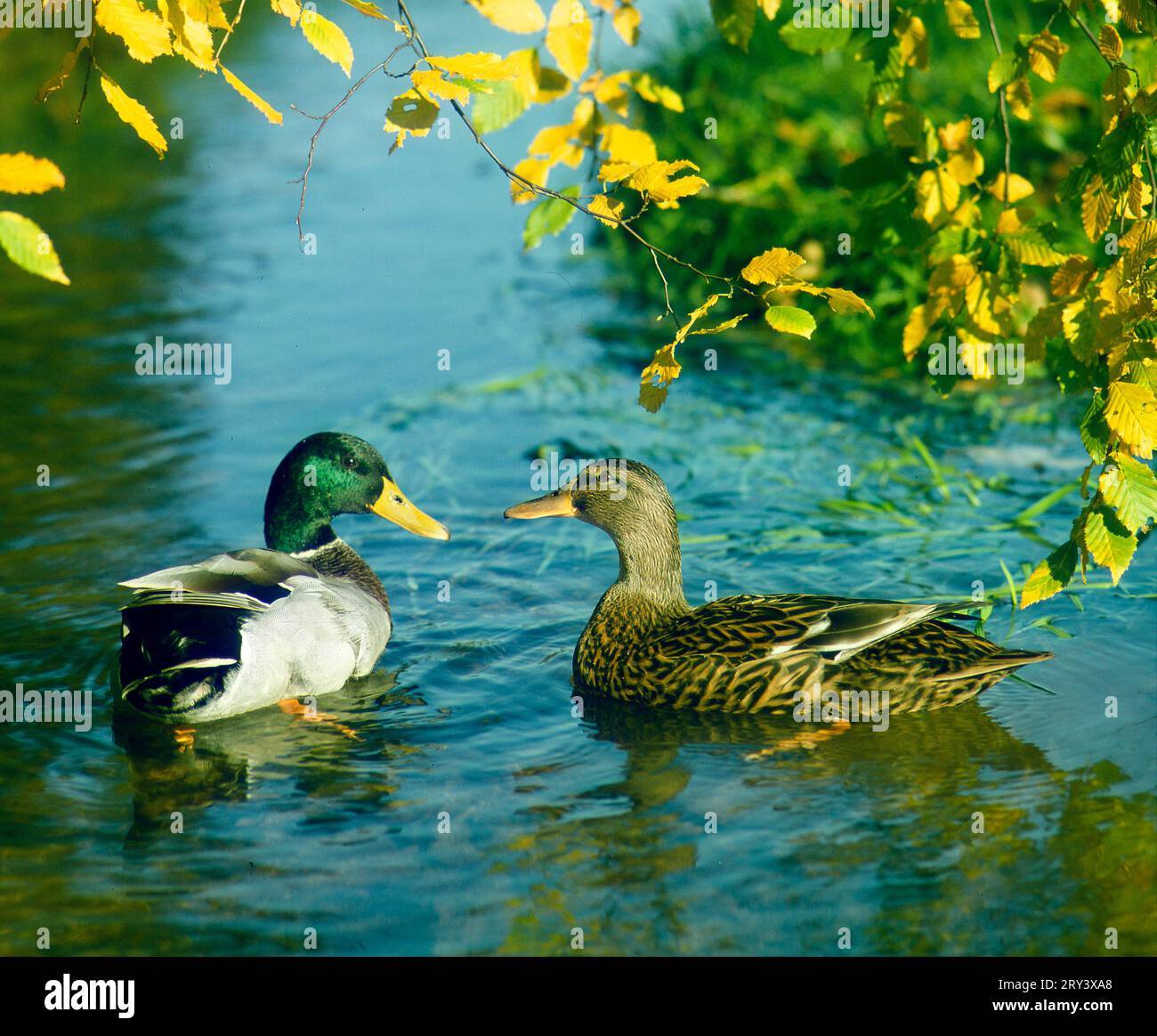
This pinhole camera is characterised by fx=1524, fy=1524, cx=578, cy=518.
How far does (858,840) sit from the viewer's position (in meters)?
4.54

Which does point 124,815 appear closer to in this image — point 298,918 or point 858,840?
point 298,918

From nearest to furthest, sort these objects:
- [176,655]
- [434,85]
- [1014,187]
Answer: [434,85] < [1014,187] < [176,655]

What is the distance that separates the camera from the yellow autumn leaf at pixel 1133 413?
3650 mm

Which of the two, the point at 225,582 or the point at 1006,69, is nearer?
the point at 1006,69

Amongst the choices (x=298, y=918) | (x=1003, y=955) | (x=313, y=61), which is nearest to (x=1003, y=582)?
(x=1003, y=955)

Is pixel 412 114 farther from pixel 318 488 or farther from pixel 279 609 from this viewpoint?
pixel 318 488

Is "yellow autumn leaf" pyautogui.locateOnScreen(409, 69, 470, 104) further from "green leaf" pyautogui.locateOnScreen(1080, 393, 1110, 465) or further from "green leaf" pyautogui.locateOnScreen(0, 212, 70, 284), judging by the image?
"green leaf" pyautogui.locateOnScreen(1080, 393, 1110, 465)

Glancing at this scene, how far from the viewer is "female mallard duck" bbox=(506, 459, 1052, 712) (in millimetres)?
5258

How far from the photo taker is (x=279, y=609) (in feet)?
17.9

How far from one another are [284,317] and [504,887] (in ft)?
21.4

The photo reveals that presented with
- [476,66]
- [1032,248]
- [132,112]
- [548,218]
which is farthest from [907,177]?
[132,112]

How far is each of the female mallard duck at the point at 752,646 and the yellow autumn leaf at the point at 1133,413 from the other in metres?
1.59

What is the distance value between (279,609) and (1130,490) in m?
2.99
